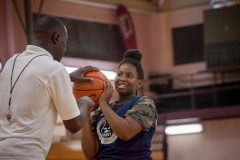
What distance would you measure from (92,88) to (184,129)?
10.6 metres

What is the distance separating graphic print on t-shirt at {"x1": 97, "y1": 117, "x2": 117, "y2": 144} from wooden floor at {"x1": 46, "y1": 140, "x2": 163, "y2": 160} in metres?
7.24

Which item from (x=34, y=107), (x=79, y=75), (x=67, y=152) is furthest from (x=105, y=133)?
(x=67, y=152)

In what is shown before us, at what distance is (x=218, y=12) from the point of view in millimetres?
14750

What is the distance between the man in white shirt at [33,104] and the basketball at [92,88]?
0.48m

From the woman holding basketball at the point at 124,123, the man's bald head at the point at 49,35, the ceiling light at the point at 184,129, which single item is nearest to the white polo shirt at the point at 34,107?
the man's bald head at the point at 49,35

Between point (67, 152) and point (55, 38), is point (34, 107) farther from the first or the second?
point (67, 152)

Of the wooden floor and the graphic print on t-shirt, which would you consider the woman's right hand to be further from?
the wooden floor

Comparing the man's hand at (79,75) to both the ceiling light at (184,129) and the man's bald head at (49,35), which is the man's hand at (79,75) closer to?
the man's bald head at (49,35)

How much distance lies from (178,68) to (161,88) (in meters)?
0.83

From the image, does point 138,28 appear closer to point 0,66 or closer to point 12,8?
point 12,8

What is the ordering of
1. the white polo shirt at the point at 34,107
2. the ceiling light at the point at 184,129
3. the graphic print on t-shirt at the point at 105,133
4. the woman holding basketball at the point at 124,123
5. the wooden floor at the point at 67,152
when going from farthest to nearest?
the ceiling light at the point at 184,129
the wooden floor at the point at 67,152
the graphic print on t-shirt at the point at 105,133
the woman holding basketball at the point at 124,123
the white polo shirt at the point at 34,107

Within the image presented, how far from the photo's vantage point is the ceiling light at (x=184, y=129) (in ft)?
46.2

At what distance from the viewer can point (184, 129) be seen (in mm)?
14266

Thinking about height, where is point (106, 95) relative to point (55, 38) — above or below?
below
